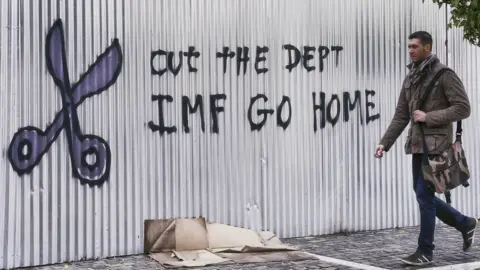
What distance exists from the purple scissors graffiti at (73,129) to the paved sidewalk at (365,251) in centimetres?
82

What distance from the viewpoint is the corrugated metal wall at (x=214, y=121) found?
22.7 ft

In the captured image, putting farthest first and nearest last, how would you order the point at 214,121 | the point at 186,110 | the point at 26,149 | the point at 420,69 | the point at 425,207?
the point at 214,121 → the point at 186,110 → the point at 420,69 → the point at 425,207 → the point at 26,149

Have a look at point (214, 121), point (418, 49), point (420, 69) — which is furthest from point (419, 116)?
point (214, 121)

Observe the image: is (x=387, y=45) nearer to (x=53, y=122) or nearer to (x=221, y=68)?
(x=221, y=68)

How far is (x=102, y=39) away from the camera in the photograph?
724cm

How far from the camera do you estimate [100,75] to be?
23.8 ft

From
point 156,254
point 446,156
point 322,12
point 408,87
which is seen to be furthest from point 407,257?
point 322,12

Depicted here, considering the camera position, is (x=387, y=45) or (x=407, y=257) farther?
(x=387, y=45)

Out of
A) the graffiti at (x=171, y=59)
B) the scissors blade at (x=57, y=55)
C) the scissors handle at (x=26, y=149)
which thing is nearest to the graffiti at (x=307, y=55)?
the graffiti at (x=171, y=59)

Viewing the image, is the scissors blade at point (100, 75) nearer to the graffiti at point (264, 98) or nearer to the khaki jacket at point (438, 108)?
the graffiti at point (264, 98)

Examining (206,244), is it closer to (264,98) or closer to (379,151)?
(264,98)

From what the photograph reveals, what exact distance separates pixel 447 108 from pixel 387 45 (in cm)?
239

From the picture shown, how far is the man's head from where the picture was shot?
23.3 ft

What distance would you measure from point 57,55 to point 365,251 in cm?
350
